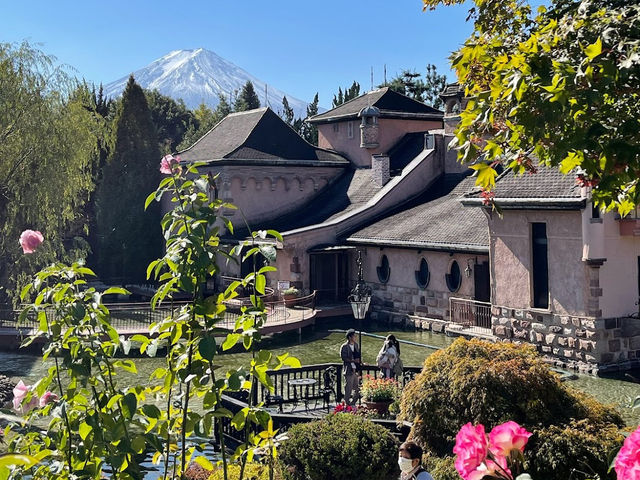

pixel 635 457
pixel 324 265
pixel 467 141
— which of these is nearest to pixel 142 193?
pixel 324 265

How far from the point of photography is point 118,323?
29.2 metres

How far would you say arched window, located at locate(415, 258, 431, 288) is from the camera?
3109cm

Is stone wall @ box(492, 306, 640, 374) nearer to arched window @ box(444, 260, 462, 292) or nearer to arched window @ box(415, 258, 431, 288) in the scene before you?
arched window @ box(444, 260, 462, 292)

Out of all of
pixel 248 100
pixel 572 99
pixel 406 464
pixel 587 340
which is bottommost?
pixel 587 340

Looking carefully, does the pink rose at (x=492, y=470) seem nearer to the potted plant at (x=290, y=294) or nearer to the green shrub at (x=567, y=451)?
the green shrub at (x=567, y=451)

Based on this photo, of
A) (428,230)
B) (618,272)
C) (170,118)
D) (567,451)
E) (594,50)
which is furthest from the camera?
(170,118)

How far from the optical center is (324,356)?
25484 mm

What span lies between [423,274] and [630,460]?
93.6 ft

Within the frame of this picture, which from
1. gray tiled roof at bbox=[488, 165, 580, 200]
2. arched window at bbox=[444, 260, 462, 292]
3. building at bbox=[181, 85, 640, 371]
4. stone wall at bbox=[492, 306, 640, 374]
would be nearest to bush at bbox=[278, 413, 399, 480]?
building at bbox=[181, 85, 640, 371]

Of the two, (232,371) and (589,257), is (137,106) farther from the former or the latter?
(232,371)

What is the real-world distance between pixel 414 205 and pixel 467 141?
28.4 m

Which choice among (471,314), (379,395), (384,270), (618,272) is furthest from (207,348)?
(384,270)

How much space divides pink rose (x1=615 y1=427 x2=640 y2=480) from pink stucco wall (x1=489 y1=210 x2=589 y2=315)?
2016 cm

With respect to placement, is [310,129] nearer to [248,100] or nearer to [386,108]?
[248,100]
